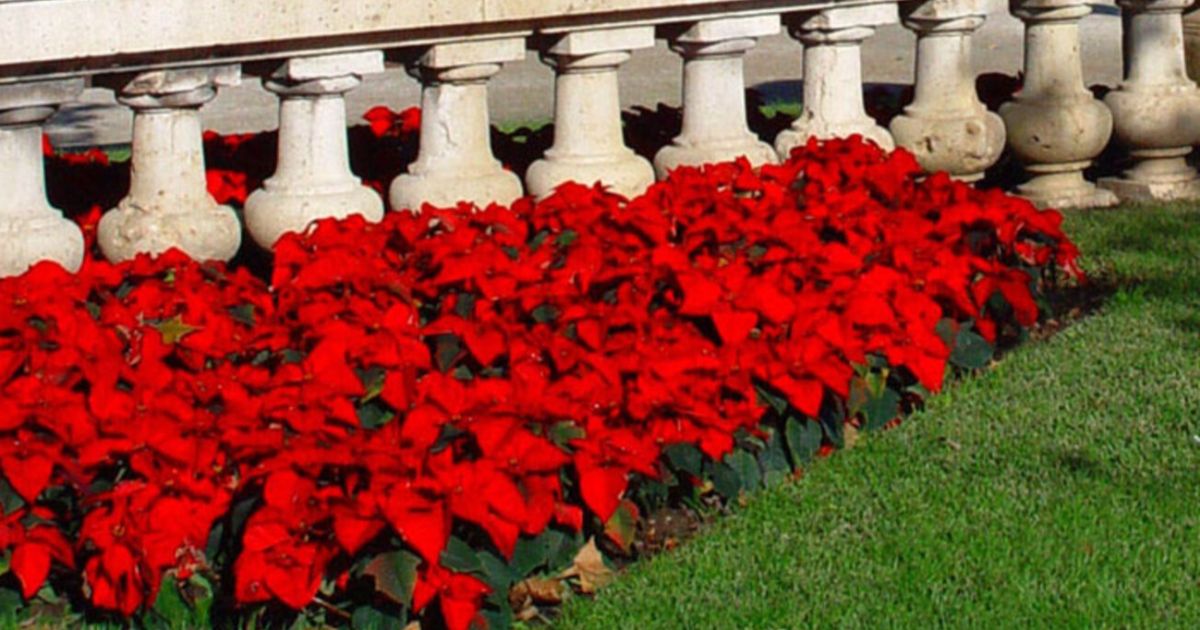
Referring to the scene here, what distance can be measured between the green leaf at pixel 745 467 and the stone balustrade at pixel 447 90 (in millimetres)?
1483

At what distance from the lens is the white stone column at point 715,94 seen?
21.8 ft

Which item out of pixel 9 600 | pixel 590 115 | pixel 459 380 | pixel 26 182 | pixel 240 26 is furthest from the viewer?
pixel 590 115

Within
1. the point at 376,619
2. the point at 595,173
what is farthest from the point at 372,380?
the point at 595,173

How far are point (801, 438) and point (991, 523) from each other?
593mm

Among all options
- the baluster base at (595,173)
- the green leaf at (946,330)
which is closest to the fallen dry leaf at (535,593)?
the green leaf at (946,330)

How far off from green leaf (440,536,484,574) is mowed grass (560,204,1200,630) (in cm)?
28

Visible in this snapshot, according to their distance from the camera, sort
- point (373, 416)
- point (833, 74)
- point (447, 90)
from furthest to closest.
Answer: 1. point (833, 74)
2. point (447, 90)
3. point (373, 416)

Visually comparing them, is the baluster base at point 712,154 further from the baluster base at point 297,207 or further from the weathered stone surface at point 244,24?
the baluster base at point 297,207

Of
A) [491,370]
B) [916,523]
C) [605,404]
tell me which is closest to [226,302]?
[491,370]

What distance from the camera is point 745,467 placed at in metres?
5.15

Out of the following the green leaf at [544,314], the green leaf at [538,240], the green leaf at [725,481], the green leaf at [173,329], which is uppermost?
the green leaf at [538,240]

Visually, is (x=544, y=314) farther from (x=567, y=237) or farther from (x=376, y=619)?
(x=376, y=619)

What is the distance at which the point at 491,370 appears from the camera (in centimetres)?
512

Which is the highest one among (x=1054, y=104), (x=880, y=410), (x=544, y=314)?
(x=1054, y=104)
